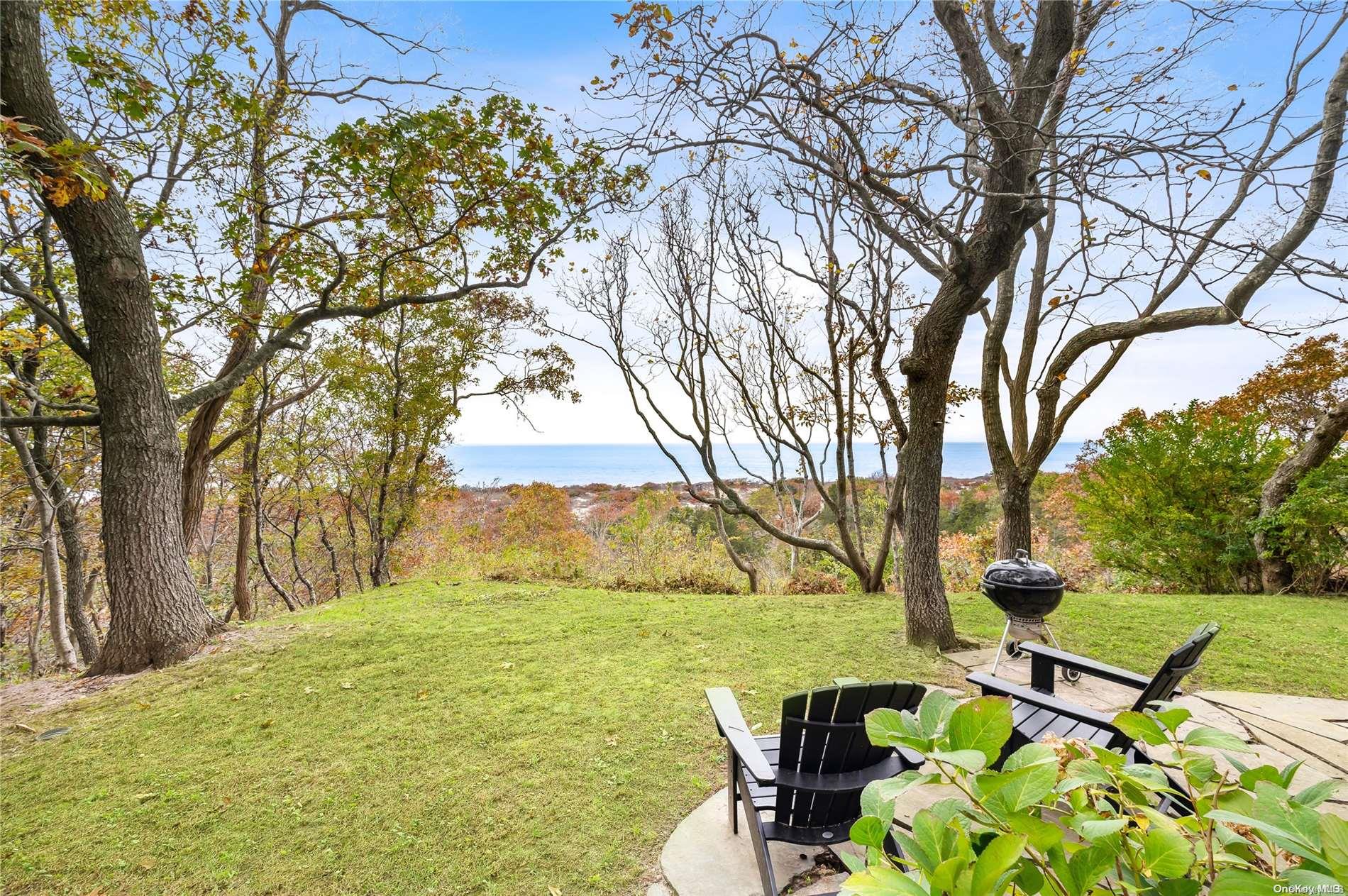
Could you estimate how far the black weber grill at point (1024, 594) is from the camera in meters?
3.65

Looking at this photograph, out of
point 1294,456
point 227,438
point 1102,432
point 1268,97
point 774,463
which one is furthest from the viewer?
point 774,463

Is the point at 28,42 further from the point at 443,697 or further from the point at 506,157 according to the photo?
the point at 443,697

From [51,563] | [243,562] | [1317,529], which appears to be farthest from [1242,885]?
[243,562]

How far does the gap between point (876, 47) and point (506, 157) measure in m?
3.49

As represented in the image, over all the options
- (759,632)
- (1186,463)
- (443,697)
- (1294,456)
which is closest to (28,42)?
(443,697)

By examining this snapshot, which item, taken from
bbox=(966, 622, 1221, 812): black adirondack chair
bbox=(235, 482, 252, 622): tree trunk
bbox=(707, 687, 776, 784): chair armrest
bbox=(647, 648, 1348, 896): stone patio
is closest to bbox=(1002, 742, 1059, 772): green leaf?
bbox=(647, 648, 1348, 896): stone patio

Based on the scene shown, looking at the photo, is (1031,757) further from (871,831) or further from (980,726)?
(871,831)

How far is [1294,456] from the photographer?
6645 millimetres

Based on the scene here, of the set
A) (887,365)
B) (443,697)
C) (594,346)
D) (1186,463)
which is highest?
(594,346)

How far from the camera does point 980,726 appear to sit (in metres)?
0.68

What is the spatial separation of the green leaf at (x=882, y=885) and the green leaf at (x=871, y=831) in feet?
0.22

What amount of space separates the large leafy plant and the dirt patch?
5522mm

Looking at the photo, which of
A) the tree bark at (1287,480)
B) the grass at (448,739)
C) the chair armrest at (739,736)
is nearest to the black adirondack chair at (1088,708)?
the chair armrest at (739,736)

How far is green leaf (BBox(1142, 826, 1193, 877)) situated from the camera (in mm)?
546
